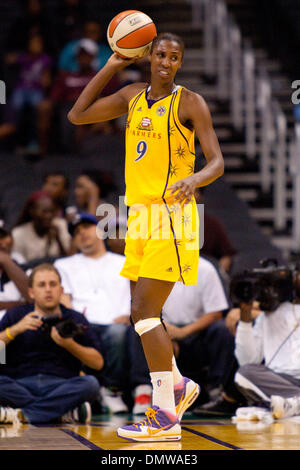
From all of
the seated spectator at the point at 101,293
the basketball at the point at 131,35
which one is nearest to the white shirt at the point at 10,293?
the seated spectator at the point at 101,293

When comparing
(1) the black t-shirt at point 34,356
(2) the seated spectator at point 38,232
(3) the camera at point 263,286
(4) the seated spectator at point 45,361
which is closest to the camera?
(4) the seated spectator at point 45,361

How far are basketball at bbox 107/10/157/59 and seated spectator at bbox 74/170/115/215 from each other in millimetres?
3860

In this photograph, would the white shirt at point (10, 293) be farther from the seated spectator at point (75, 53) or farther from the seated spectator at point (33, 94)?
the seated spectator at point (75, 53)

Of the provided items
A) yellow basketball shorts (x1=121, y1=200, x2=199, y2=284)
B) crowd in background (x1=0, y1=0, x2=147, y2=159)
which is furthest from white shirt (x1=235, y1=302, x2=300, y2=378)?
crowd in background (x1=0, y1=0, x2=147, y2=159)

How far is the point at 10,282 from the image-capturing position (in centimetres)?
714

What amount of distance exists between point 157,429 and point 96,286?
2.79m

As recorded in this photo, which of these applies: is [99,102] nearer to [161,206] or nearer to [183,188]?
[161,206]

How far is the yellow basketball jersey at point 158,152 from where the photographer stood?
15.8ft

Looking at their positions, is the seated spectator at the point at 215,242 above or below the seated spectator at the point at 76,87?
below

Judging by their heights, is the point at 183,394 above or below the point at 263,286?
below

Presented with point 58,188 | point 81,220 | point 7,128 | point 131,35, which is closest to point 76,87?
point 7,128

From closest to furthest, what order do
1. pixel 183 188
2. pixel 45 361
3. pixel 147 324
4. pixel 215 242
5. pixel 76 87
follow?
pixel 183 188 < pixel 147 324 < pixel 45 361 < pixel 215 242 < pixel 76 87

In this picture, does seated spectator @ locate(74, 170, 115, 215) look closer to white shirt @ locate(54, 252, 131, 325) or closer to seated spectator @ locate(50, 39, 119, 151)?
white shirt @ locate(54, 252, 131, 325)

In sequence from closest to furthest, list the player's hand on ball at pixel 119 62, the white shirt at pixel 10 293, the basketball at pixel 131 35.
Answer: the basketball at pixel 131 35 < the player's hand on ball at pixel 119 62 < the white shirt at pixel 10 293
